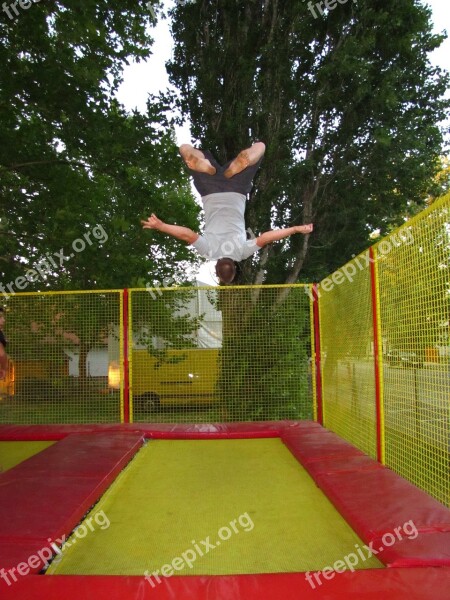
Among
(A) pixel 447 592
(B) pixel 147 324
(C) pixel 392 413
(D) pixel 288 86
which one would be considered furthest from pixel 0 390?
(D) pixel 288 86

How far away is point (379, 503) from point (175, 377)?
3495 millimetres

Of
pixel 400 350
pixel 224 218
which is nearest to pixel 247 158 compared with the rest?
pixel 224 218

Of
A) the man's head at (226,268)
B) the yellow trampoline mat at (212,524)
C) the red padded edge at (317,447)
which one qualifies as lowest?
the yellow trampoline mat at (212,524)

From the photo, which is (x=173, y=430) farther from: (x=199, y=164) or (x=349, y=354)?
(x=199, y=164)

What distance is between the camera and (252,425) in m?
4.73

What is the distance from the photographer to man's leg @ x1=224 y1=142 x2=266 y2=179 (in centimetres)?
367

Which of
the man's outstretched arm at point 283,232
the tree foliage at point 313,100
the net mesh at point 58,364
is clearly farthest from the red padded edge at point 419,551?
the tree foliage at point 313,100

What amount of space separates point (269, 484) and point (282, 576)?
59.1 inches

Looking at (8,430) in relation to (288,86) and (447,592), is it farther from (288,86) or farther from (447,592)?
(288,86)

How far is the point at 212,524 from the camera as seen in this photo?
2412 millimetres

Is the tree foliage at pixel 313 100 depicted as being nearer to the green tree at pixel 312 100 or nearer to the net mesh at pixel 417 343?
the green tree at pixel 312 100

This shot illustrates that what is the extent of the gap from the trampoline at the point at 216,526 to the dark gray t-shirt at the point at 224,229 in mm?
1702

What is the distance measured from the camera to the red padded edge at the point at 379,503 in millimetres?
2070

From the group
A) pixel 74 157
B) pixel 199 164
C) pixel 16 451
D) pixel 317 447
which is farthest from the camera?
pixel 74 157
